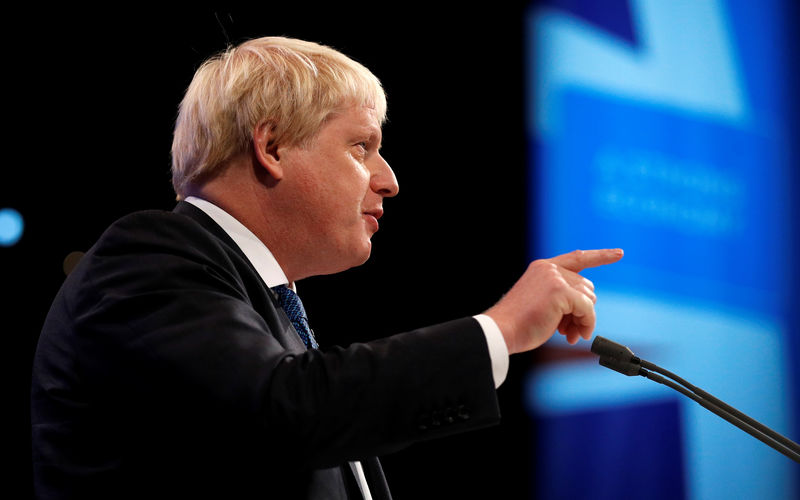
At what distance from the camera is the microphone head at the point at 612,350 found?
1.19 meters

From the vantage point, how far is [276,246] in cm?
142

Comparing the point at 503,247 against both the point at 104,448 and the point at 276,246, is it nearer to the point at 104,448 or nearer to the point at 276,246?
the point at 276,246

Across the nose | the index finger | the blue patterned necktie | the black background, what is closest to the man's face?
the nose

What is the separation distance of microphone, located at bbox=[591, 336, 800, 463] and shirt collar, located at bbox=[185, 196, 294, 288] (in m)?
0.55

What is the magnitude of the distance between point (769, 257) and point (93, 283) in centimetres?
307

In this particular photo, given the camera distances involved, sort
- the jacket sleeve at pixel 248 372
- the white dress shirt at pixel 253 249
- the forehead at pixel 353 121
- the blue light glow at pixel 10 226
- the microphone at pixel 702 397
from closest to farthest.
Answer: the jacket sleeve at pixel 248 372 < the microphone at pixel 702 397 < the white dress shirt at pixel 253 249 < the forehead at pixel 353 121 < the blue light glow at pixel 10 226

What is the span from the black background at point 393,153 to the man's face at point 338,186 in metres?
1.11

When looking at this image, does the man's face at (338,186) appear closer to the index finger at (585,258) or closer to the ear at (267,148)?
the ear at (267,148)

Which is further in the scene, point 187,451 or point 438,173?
point 438,173

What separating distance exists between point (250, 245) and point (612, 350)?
63cm

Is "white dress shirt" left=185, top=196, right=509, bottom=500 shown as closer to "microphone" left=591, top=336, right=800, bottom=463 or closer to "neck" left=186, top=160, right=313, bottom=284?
"neck" left=186, top=160, right=313, bottom=284

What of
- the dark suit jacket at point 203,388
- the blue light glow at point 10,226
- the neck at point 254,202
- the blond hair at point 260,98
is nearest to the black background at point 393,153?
the blue light glow at point 10,226

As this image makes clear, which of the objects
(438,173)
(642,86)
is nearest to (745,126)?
(642,86)

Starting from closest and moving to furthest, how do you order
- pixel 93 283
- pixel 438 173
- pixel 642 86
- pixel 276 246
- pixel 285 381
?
pixel 285 381 → pixel 93 283 → pixel 276 246 → pixel 438 173 → pixel 642 86
